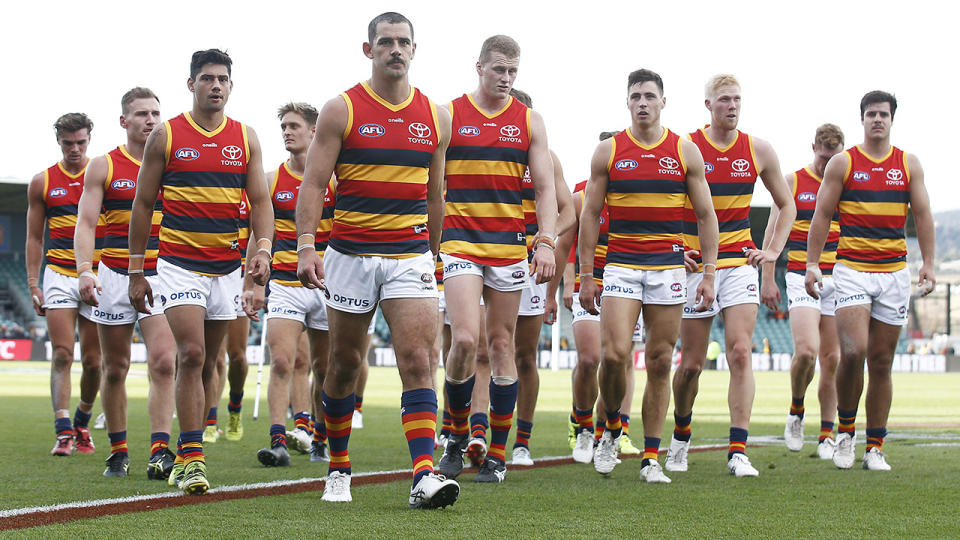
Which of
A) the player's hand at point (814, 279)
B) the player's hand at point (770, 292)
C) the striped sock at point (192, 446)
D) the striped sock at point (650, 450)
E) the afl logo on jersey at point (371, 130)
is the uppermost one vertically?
the afl logo on jersey at point (371, 130)

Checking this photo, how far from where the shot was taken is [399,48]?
5637 mm

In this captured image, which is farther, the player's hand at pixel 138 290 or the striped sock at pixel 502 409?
the striped sock at pixel 502 409

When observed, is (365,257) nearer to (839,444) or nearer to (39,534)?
(39,534)

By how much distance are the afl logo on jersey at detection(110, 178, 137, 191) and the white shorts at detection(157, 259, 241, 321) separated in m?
1.38

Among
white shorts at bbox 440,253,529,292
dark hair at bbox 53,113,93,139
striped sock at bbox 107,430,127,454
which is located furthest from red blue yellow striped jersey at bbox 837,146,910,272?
dark hair at bbox 53,113,93,139

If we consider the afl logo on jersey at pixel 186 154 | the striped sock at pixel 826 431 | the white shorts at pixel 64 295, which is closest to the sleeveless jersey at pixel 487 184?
the afl logo on jersey at pixel 186 154

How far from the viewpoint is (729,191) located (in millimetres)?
7980

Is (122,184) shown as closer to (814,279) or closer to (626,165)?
(626,165)

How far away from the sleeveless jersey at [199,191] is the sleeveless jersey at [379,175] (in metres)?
1.17

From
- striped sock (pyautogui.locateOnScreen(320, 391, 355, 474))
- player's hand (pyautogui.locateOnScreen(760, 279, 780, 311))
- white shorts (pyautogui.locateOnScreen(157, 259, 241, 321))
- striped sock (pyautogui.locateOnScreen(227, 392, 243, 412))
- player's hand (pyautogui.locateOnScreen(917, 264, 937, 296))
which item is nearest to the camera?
striped sock (pyautogui.locateOnScreen(320, 391, 355, 474))

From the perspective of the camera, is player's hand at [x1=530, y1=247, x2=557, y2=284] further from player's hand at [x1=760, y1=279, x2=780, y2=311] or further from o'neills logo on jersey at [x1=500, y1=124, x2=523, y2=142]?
player's hand at [x1=760, y1=279, x2=780, y2=311]

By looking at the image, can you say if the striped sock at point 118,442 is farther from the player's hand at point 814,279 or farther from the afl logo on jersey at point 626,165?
the player's hand at point 814,279

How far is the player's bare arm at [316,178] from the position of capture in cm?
555

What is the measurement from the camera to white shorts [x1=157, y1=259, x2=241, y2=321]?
646 centimetres
